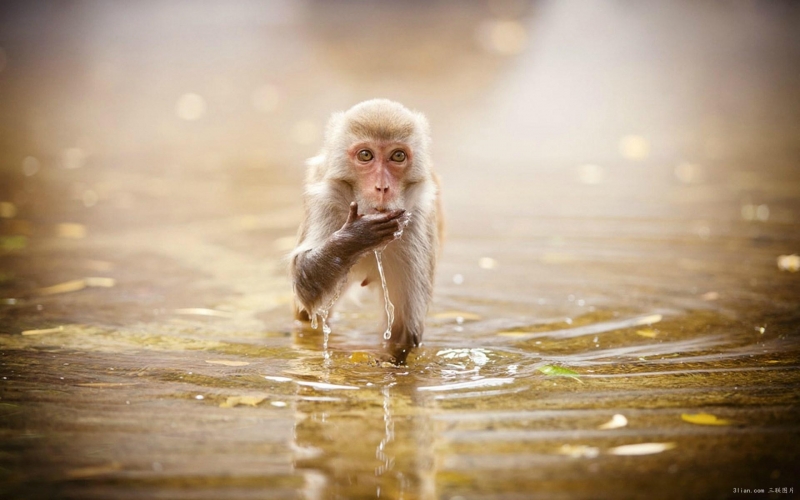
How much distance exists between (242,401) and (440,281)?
242cm

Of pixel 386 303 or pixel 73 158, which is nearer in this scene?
pixel 386 303

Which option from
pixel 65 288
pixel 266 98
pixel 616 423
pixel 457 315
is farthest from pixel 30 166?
pixel 616 423

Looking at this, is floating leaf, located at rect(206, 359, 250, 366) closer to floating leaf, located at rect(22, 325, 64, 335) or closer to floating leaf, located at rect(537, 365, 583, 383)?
floating leaf, located at rect(22, 325, 64, 335)

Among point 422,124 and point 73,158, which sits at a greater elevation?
point 73,158

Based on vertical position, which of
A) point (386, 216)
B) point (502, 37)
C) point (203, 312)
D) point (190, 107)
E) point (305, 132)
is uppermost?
point (502, 37)

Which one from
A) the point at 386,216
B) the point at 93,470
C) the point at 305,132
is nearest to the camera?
the point at 93,470

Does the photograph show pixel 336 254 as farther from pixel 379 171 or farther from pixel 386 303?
pixel 386 303

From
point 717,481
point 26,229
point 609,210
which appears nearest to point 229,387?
point 717,481

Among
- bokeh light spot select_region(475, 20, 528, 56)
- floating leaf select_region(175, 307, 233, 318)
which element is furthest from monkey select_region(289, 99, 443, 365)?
bokeh light spot select_region(475, 20, 528, 56)

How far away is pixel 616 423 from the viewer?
2809 millimetres

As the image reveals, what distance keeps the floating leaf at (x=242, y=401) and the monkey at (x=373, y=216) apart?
2.28ft

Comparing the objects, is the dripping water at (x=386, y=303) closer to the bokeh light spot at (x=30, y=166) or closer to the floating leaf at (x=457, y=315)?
the floating leaf at (x=457, y=315)

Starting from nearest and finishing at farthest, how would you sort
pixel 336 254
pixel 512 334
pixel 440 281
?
1. pixel 336 254
2. pixel 512 334
3. pixel 440 281

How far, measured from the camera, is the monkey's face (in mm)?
3402
